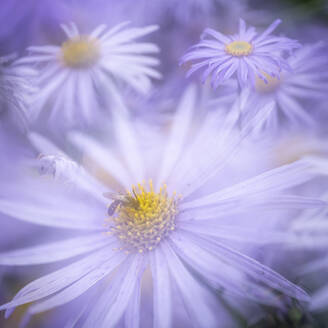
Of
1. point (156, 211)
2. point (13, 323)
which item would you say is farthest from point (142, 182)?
point (13, 323)

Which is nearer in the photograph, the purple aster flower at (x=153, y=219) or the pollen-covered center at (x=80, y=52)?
the purple aster flower at (x=153, y=219)

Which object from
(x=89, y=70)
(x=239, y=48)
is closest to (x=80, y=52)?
(x=89, y=70)

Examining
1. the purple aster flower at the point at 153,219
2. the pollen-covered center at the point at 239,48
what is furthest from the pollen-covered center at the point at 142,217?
the pollen-covered center at the point at 239,48

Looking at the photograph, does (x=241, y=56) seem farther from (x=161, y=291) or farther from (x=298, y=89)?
(x=161, y=291)

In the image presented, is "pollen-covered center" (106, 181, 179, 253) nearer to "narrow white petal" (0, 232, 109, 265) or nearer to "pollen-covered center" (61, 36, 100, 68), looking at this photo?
"narrow white petal" (0, 232, 109, 265)

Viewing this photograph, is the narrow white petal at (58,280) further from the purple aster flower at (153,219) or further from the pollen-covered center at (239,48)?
the pollen-covered center at (239,48)

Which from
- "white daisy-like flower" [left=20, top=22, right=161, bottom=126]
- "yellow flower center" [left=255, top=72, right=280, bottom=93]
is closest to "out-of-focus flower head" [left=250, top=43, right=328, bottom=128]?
"yellow flower center" [left=255, top=72, right=280, bottom=93]

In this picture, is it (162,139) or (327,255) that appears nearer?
(327,255)

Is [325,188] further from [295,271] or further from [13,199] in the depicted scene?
[13,199]
